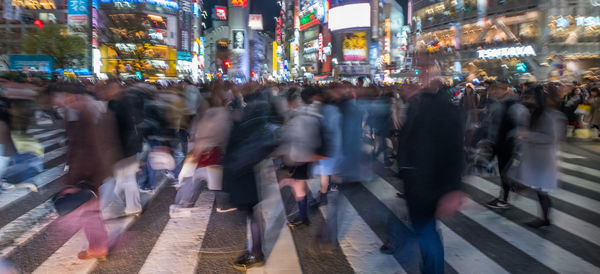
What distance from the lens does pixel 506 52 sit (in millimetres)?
41156

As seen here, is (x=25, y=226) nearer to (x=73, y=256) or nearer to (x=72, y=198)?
(x=73, y=256)

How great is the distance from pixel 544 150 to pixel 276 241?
135 inches

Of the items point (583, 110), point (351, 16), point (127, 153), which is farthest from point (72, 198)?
point (351, 16)

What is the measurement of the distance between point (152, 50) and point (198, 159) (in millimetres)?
63816

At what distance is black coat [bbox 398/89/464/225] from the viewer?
305cm

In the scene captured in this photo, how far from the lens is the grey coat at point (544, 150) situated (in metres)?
5.59

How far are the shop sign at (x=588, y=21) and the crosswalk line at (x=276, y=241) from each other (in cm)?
3918

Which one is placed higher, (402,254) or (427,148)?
(427,148)

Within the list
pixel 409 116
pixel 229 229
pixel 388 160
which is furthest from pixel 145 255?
pixel 388 160

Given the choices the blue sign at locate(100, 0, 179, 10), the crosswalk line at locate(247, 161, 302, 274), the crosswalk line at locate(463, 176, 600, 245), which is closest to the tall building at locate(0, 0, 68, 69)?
the blue sign at locate(100, 0, 179, 10)

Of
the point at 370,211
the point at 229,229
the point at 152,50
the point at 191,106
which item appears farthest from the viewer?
the point at 152,50

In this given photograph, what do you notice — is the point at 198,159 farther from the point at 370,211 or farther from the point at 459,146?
the point at 459,146

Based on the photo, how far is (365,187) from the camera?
8.30 m

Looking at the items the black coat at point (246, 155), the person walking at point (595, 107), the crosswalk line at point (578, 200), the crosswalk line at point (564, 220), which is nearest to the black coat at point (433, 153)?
the black coat at point (246, 155)
